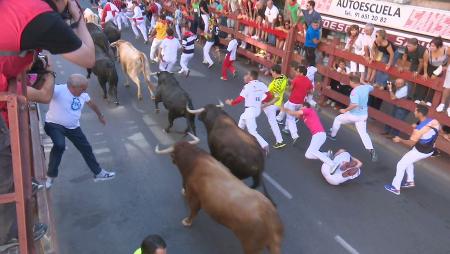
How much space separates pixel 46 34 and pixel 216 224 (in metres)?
4.19

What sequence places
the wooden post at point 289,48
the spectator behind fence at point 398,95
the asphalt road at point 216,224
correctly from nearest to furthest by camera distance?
the asphalt road at point 216,224, the spectator behind fence at point 398,95, the wooden post at point 289,48

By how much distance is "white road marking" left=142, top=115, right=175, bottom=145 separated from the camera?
26.3ft

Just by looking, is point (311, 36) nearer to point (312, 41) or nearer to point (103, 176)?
point (312, 41)

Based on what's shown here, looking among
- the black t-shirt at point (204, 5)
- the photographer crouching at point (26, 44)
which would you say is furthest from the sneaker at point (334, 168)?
the black t-shirt at point (204, 5)

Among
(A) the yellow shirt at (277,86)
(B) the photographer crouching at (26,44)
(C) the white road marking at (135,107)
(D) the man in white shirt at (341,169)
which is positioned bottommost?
(C) the white road marking at (135,107)

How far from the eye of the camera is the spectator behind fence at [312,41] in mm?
10258

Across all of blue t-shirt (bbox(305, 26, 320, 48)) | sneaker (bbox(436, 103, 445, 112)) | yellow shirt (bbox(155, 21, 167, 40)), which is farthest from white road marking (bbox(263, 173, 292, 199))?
yellow shirt (bbox(155, 21, 167, 40))

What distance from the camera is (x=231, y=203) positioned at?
14.9 ft

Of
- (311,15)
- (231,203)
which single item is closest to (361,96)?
(231,203)

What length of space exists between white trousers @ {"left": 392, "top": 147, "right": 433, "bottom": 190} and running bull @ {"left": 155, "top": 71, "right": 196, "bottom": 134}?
3.84 metres

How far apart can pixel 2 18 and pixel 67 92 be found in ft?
12.5

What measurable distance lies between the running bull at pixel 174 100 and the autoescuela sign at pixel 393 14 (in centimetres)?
769

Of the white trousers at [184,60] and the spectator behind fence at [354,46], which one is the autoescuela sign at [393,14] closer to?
the spectator behind fence at [354,46]

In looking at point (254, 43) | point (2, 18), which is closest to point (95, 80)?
point (254, 43)
